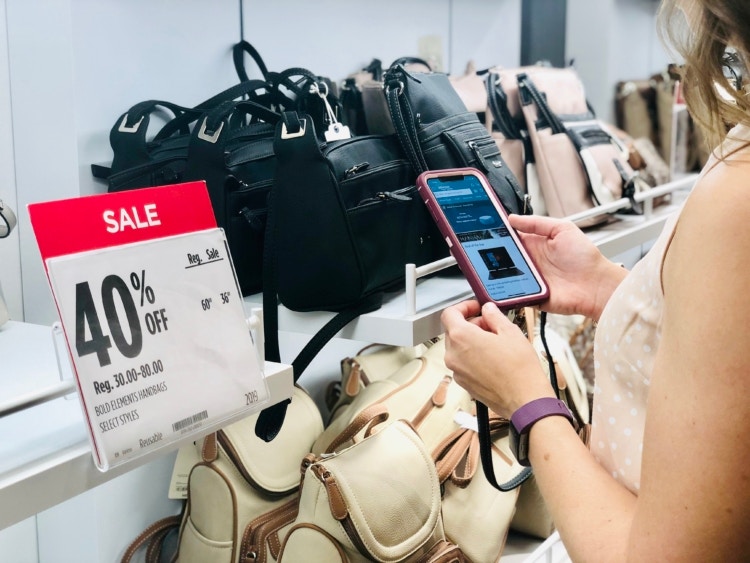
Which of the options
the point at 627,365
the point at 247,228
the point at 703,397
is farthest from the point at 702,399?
the point at 247,228

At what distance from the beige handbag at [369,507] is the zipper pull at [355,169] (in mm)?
386

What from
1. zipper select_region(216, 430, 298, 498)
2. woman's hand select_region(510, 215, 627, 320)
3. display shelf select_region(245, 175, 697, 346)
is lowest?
zipper select_region(216, 430, 298, 498)

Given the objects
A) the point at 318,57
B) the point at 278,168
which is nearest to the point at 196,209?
the point at 278,168

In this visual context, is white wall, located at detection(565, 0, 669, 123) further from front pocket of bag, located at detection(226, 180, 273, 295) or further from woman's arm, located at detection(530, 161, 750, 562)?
woman's arm, located at detection(530, 161, 750, 562)

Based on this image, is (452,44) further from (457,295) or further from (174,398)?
(174,398)

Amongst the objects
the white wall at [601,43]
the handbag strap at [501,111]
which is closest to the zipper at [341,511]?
the handbag strap at [501,111]

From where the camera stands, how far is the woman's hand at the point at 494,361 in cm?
75

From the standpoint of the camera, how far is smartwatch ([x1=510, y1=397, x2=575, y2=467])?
0.71 meters

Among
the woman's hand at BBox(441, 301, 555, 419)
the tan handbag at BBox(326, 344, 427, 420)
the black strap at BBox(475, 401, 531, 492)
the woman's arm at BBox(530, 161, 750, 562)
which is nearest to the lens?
the woman's arm at BBox(530, 161, 750, 562)

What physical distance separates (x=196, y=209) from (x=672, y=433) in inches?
17.6

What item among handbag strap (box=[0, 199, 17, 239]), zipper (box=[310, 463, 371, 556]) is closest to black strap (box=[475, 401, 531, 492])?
zipper (box=[310, 463, 371, 556])

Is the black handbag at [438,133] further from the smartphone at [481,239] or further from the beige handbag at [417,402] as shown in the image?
the beige handbag at [417,402]

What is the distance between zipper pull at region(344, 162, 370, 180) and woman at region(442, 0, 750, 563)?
37 cm

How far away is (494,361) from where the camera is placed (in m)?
0.77
